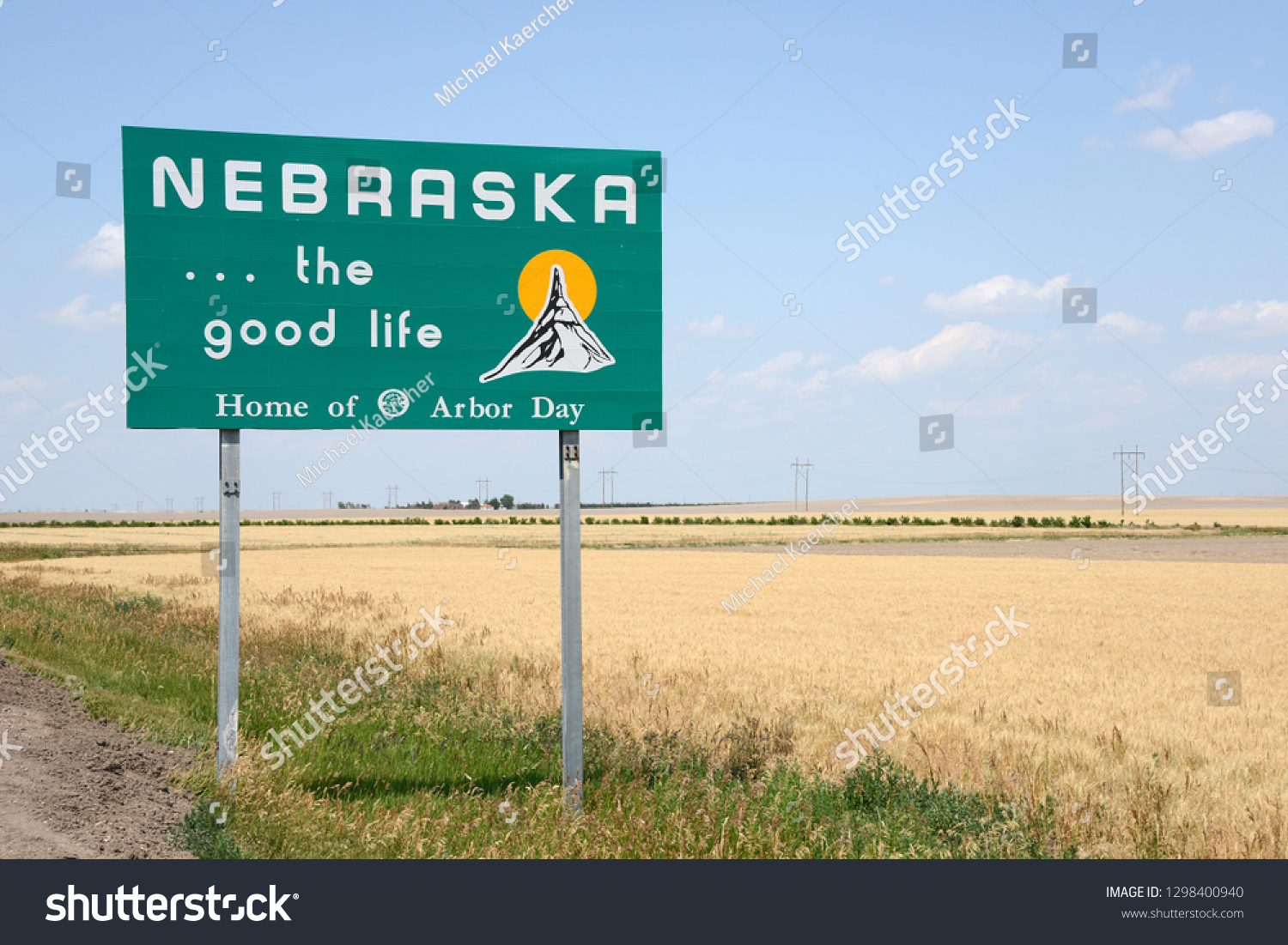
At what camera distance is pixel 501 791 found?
8.25 meters

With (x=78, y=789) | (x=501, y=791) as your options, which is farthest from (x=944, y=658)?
(x=78, y=789)

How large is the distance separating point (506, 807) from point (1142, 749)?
7.15 meters

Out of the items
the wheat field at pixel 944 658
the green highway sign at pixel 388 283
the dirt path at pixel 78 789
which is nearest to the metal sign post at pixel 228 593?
the green highway sign at pixel 388 283

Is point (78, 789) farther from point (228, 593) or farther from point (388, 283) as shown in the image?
point (388, 283)

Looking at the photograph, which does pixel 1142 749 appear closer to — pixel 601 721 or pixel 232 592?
pixel 601 721

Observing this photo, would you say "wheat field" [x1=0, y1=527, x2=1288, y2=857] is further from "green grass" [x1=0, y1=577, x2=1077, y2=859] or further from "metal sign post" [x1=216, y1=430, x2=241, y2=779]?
"metal sign post" [x1=216, y1=430, x2=241, y2=779]

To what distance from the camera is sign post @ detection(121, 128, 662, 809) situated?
26.7 feet

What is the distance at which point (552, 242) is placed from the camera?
28.5 ft

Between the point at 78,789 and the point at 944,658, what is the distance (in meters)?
13.8

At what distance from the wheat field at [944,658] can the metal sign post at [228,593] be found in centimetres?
408

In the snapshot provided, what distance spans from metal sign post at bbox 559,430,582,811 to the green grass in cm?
35

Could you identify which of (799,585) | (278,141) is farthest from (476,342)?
(799,585)

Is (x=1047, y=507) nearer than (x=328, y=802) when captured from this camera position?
No

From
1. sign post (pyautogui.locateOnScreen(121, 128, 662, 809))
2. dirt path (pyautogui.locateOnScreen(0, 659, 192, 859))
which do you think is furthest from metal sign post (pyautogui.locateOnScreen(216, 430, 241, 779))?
dirt path (pyautogui.locateOnScreen(0, 659, 192, 859))
